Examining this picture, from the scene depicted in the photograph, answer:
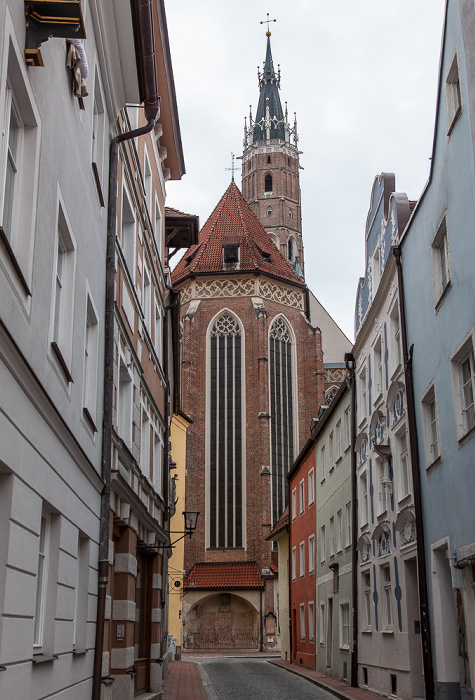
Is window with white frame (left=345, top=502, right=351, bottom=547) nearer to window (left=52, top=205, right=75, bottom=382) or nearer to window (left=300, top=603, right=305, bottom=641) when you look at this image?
window (left=300, top=603, right=305, bottom=641)

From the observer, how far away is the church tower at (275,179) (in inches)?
2773

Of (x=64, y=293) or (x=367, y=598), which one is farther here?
(x=367, y=598)

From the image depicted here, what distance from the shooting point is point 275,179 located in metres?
71.9

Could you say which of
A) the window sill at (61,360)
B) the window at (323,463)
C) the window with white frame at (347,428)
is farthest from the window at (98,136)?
the window at (323,463)

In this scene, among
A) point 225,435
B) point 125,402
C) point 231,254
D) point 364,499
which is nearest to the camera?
point 125,402

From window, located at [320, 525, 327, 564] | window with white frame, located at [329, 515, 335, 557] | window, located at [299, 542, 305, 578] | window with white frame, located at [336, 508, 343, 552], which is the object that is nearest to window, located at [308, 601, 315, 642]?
window, located at [299, 542, 305, 578]

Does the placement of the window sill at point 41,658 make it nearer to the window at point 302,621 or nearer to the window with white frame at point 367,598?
the window with white frame at point 367,598

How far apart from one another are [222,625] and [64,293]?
37694mm

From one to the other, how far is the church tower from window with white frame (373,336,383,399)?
49.9 meters

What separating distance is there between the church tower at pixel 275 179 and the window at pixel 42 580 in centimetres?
6134

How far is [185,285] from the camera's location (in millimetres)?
49812

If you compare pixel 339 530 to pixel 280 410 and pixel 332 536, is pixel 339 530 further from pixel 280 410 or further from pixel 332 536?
pixel 280 410

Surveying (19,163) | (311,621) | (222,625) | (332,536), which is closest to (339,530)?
(332,536)

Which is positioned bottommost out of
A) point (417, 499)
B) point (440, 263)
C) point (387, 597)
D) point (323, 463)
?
point (387, 597)
